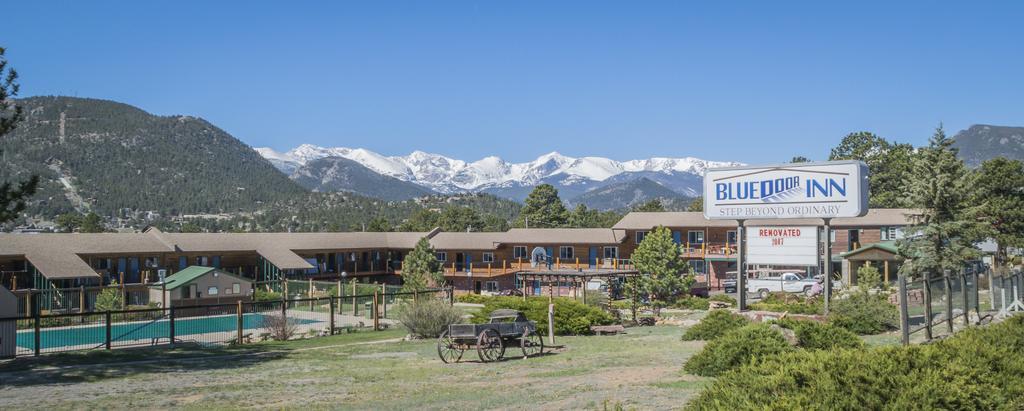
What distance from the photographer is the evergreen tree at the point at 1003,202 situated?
2371 inches

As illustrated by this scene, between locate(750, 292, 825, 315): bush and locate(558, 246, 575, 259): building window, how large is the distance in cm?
1773

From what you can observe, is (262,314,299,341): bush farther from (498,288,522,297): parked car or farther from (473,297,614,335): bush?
(498,288,522,297): parked car

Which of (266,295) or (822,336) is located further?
(266,295)

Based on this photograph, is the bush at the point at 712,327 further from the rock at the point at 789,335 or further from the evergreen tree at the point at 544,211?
the evergreen tree at the point at 544,211

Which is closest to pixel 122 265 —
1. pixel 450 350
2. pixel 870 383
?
pixel 450 350

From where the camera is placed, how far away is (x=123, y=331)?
3769 centimetres

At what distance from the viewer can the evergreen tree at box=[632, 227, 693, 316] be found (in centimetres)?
Result: 4684

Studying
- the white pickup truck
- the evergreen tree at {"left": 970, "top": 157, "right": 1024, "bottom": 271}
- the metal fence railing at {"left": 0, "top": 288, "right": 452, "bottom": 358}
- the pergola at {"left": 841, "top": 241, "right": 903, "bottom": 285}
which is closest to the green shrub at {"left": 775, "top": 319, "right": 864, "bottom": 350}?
the metal fence railing at {"left": 0, "top": 288, "right": 452, "bottom": 358}

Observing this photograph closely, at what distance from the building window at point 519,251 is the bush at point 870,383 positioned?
54.3m

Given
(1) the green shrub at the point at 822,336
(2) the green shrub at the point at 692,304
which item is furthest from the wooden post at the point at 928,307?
(2) the green shrub at the point at 692,304

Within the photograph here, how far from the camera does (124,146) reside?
646 ft

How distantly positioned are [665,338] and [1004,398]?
Answer: 1560 centimetres

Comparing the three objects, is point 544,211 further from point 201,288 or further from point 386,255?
point 201,288

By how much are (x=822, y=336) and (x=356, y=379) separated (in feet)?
32.3
